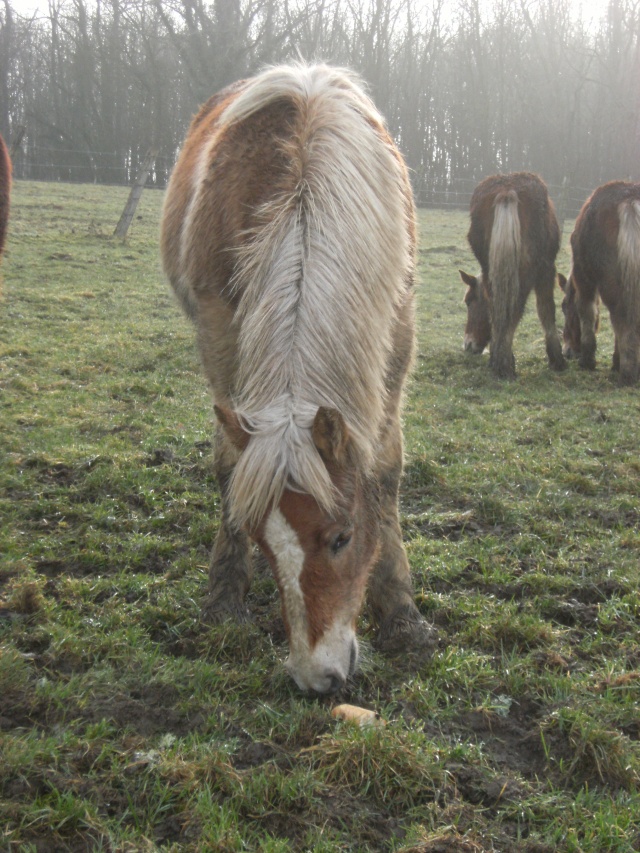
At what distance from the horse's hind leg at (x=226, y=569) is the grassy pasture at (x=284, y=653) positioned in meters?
0.12

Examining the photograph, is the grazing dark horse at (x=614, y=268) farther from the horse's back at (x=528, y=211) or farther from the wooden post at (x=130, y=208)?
the wooden post at (x=130, y=208)

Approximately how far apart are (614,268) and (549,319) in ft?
3.19

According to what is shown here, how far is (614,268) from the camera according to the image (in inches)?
301

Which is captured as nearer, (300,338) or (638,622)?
(300,338)

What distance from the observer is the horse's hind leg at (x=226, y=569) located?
3127 mm

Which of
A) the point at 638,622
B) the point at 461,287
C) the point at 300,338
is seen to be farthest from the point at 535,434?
the point at 461,287

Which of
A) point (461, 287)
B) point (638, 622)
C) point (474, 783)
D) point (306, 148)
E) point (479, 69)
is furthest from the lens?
point (479, 69)

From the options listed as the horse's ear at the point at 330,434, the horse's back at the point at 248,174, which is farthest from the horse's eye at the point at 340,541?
the horse's back at the point at 248,174

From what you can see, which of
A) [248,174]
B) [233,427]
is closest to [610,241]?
[248,174]

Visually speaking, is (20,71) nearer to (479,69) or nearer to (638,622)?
(479,69)

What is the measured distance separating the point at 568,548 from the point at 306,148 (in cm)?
236

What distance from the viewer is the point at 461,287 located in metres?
13.4

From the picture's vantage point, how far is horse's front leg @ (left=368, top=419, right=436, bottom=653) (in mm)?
2954

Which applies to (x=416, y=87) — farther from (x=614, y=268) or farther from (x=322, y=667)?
(x=322, y=667)
